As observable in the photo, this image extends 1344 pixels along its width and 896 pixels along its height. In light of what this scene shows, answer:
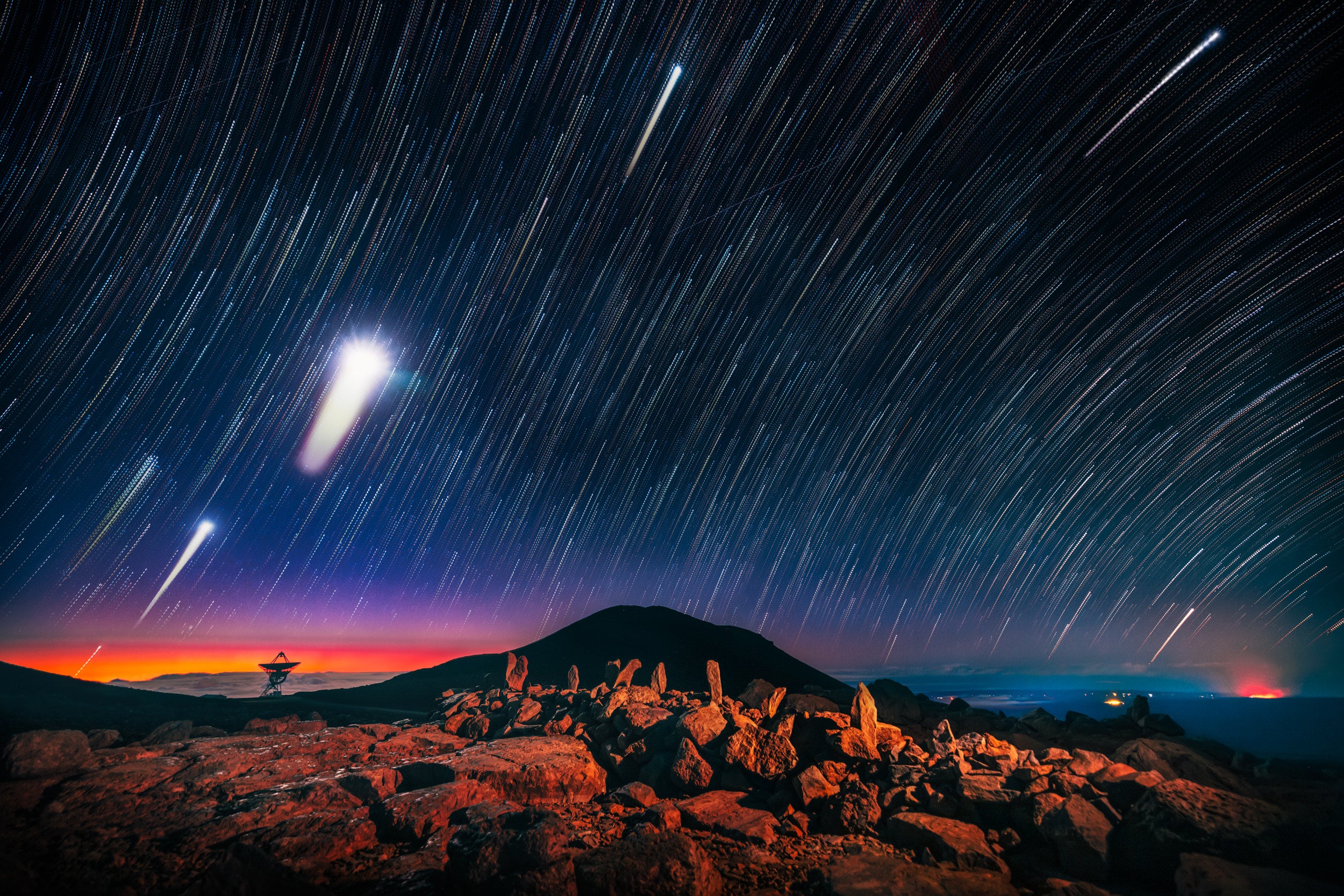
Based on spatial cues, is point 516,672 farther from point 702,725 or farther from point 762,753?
point 762,753

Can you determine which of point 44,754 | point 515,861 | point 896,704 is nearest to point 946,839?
point 515,861

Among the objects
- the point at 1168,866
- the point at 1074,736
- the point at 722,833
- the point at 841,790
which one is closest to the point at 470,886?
the point at 722,833

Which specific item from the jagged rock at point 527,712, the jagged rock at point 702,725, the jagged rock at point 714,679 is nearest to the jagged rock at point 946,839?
the jagged rock at point 702,725

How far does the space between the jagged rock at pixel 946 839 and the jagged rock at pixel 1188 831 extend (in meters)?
1.95

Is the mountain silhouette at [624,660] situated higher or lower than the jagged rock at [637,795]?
higher

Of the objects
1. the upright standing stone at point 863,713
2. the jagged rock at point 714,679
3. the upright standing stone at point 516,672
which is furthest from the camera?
the upright standing stone at point 516,672

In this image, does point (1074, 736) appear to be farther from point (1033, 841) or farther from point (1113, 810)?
point (1033, 841)

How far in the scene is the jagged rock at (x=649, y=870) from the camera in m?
6.36

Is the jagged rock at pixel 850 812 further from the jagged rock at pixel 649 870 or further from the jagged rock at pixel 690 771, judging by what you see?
the jagged rock at pixel 649 870

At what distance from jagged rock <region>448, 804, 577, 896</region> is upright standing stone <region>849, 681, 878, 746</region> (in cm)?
712

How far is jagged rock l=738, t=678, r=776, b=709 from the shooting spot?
49.3 feet

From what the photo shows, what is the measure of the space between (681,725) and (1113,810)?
322 inches

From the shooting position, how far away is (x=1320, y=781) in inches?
389

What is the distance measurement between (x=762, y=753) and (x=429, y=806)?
6857mm
